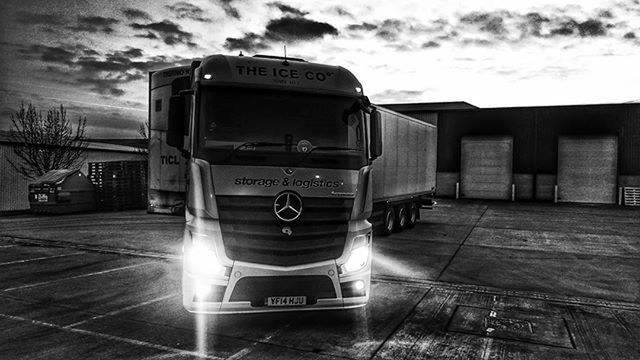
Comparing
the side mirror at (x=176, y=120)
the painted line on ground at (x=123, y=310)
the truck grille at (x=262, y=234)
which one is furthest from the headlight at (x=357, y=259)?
the painted line on ground at (x=123, y=310)

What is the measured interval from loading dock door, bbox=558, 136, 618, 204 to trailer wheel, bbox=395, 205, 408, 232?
18.4 metres

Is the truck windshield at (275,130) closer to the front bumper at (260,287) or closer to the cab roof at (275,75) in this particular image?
the cab roof at (275,75)

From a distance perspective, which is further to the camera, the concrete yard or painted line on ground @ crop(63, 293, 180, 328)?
painted line on ground @ crop(63, 293, 180, 328)

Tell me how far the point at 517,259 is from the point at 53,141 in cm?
2778

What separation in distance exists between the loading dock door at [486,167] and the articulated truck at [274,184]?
88.2 feet

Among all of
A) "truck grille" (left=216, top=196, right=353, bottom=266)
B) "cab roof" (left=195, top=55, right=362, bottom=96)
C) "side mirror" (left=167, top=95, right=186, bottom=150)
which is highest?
"cab roof" (left=195, top=55, right=362, bottom=96)

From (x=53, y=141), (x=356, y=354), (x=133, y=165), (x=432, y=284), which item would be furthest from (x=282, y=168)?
(x=53, y=141)

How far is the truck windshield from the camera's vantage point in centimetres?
560

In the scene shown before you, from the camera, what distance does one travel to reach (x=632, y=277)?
973cm

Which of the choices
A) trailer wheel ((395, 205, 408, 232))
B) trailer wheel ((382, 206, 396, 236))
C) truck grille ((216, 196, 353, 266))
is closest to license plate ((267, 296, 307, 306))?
truck grille ((216, 196, 353, 266))

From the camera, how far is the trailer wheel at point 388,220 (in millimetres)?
13969

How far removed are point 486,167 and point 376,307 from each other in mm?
26371

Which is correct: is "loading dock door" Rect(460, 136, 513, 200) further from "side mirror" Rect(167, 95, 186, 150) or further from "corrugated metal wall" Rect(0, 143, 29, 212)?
"side mirror" Rect(167, 95, 186, 150)

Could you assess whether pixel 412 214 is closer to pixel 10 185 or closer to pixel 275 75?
pixel 275 75
